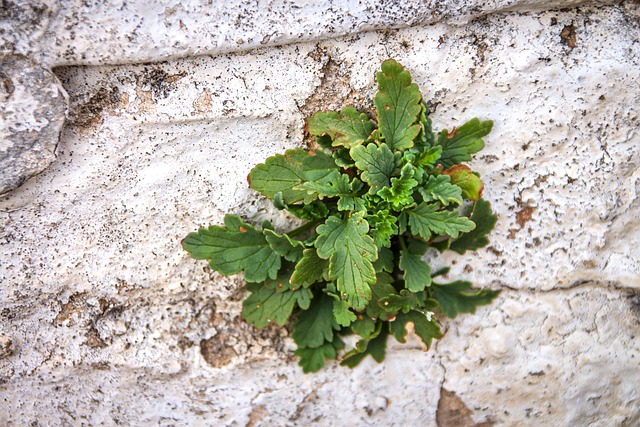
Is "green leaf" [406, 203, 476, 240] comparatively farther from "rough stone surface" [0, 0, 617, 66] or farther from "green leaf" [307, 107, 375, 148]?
"rough stone surface" [0, 0, 617, 66]

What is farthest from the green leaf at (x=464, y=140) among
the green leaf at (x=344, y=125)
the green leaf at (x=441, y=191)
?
the green leaf at (x=344, y=125)

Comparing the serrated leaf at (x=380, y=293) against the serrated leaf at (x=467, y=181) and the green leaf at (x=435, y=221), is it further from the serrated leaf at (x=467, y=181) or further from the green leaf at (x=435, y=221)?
the serrated leaf at (x=467, y=181)

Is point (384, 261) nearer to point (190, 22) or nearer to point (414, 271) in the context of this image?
point (414, 271)

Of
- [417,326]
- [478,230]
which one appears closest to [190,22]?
[478,230]

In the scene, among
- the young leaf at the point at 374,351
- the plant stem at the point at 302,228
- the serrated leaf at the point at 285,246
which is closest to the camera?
the serrated leaf at the point at 285,246

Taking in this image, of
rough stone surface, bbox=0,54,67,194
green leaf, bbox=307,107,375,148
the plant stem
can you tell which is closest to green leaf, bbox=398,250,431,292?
the plant stem

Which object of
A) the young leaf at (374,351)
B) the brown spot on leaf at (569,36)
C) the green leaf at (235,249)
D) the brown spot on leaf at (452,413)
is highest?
the brown spot on leaf at (569,36)
